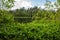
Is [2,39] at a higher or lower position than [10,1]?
lower

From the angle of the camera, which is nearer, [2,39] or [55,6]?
[2,39]

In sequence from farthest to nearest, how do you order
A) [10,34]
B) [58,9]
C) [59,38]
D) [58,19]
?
[58,9], [58,19], [59,38], [10,34]

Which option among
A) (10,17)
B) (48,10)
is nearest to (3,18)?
(10,17)

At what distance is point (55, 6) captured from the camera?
21.8 ft

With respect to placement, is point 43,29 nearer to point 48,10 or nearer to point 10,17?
point 10,17

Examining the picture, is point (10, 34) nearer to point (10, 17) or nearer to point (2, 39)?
point (2, 39)

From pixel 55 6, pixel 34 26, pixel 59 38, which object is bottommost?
pixel 59 38

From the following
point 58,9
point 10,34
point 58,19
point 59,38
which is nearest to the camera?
point 10,34

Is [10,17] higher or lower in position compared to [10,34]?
higher

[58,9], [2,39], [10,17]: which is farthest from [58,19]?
[2,39]

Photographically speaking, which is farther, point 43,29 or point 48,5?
point 48,5

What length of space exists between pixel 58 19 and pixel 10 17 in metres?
1.64

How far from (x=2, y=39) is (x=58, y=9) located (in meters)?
2.59

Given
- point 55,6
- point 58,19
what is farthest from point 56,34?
point 55,6
